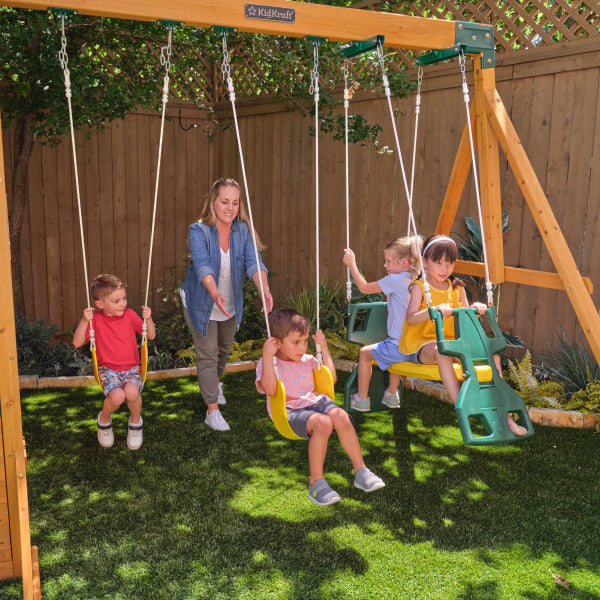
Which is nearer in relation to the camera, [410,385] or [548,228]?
[548,228]

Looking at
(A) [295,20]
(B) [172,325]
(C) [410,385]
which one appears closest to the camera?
(A) [295,20]

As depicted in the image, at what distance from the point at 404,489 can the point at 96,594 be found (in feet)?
5.23

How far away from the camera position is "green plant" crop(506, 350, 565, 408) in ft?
14.3

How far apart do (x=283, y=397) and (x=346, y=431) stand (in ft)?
1.12

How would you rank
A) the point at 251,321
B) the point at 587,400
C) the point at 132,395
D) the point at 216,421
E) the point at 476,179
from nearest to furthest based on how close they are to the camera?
the point at 476,179
the point at 132,395
the point at 216,421
the point at 587,400
the point at 251,321

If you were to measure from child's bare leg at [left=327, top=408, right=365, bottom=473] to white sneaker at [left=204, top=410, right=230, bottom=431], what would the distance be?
1.29 metres

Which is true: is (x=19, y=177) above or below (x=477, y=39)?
below

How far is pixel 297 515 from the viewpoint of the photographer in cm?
312

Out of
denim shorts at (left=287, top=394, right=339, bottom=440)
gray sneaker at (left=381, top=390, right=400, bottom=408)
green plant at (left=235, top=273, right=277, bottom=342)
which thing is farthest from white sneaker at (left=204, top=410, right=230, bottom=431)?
green plant at (left=235, top=273, right=277, bottom=342)

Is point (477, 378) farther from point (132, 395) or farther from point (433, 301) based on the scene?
point (132, 395)

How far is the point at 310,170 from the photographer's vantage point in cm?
655

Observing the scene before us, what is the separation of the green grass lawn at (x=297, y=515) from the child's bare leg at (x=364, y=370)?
0.32 m

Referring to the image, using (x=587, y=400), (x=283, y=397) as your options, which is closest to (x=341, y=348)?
(x=587, y=400)

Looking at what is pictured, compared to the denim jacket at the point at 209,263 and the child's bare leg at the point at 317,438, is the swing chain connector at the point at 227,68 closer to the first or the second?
the denim jacket at the point at 209,263
